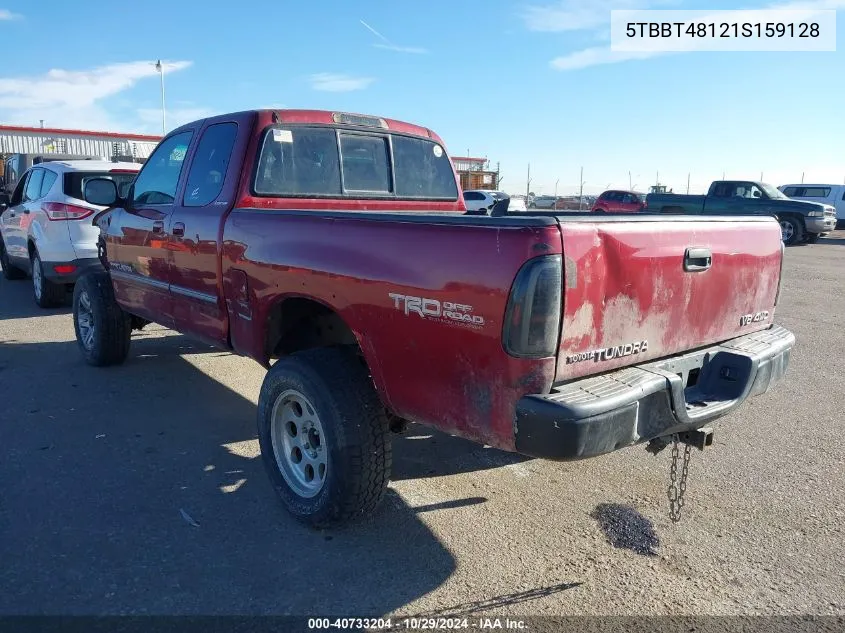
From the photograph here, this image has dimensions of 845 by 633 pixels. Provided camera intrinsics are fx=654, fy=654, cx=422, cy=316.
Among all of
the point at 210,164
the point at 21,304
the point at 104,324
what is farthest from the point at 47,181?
the point at 210,164

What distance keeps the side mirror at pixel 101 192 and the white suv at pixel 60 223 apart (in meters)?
2.22

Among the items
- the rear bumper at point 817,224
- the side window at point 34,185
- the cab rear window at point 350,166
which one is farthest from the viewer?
the rear bumper at point 817,224

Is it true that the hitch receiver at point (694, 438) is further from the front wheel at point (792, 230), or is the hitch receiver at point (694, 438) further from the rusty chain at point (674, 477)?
the front wheel at point (792, 230)

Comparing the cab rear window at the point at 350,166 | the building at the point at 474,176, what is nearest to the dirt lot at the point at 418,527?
the cab rear window at the point at 350,166

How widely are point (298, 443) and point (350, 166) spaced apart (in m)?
1.96

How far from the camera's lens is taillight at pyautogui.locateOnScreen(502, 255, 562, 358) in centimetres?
221

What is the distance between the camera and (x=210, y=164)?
4133 millimetres

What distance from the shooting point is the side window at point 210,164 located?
3977mm

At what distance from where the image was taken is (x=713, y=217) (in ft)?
9.61

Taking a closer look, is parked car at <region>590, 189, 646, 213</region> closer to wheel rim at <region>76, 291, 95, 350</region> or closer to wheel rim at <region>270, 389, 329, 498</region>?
wheel rim at <region>76, 291, 95, 350</region>

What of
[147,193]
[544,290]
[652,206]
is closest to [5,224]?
[147,193]

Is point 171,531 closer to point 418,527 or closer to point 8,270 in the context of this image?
point 418,527

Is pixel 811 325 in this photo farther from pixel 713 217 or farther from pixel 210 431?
pixel 210 431

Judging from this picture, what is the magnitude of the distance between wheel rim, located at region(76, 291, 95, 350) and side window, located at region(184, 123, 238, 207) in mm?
2206
